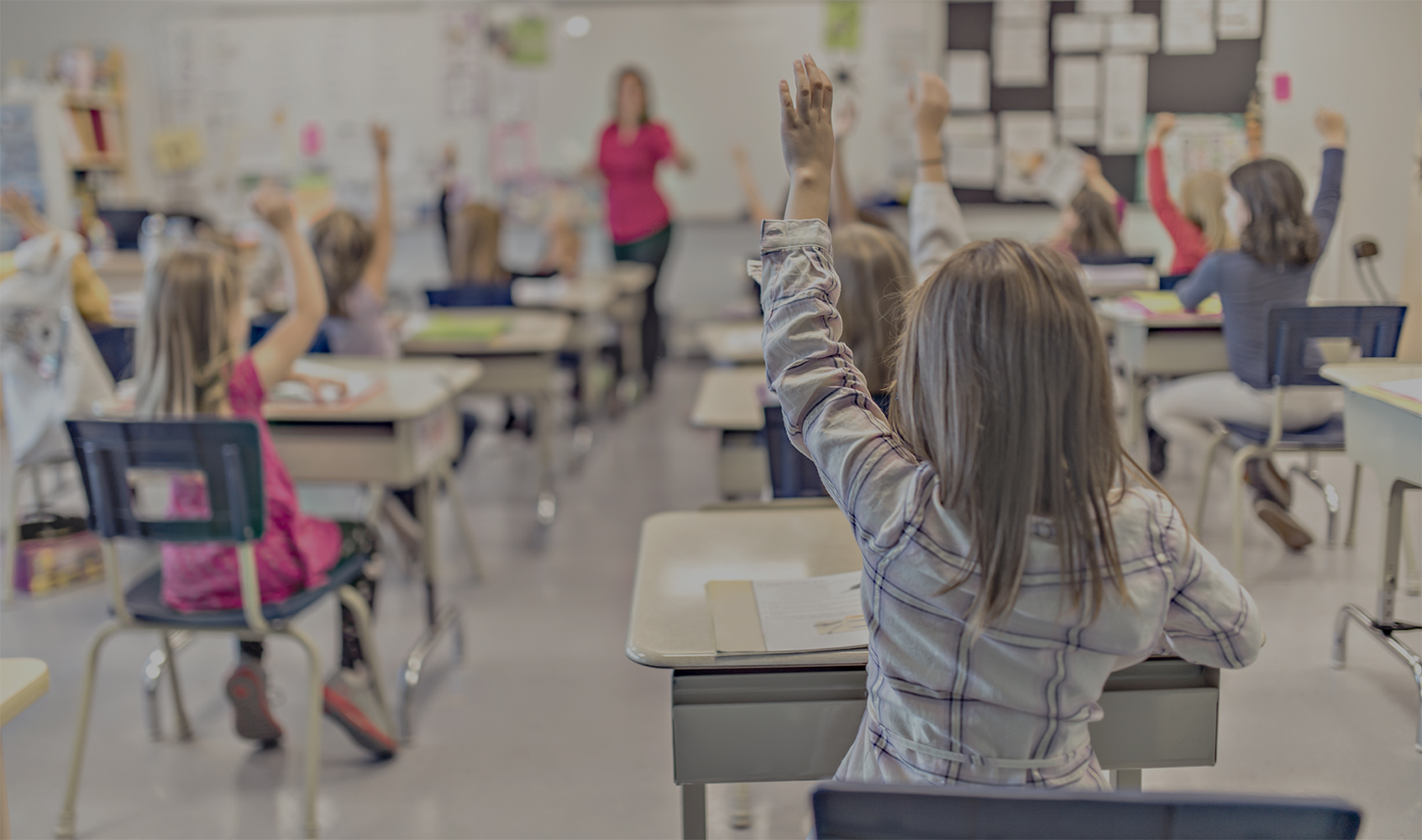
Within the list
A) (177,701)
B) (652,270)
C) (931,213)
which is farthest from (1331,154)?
(652,270)

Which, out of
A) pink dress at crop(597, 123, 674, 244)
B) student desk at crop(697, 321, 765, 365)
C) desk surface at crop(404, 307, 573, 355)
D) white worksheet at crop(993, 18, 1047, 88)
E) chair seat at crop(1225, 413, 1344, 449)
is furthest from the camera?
pink dress at crop(597, 123, 674, 244)

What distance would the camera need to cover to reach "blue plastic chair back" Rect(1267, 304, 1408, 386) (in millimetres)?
2074

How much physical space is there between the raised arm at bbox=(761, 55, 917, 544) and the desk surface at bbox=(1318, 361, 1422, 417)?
119 centimetres

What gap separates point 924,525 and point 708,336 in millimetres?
2485

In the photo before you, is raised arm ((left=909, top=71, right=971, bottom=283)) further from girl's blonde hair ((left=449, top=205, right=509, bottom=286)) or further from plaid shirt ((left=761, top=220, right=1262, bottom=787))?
girl's blonde hair ((left=449, top=205, right=509, bottom=286))

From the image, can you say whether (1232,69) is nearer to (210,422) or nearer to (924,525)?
(924,525)

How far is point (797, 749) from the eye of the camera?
4.31ft

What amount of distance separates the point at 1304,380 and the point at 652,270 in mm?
3669

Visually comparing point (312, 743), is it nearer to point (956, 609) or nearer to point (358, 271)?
point (956, 609)

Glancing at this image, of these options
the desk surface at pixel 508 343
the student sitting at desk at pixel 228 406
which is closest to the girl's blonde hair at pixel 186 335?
the student sitting at desk at pixel 228 406

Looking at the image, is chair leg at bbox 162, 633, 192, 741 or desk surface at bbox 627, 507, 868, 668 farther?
chair leg at bbox 162, 633, 192, 741

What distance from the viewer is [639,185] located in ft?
Result: 18.9


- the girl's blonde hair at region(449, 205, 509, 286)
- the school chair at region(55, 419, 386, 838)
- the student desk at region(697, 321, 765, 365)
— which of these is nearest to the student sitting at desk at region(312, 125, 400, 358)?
the girl's blonde hair at region(449, 205, 509, 286)

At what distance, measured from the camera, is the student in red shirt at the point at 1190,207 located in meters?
2.64
